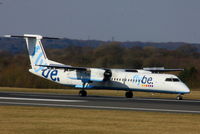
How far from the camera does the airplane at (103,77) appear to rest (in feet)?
147

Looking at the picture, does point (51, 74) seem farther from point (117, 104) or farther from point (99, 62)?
point (99, 62)

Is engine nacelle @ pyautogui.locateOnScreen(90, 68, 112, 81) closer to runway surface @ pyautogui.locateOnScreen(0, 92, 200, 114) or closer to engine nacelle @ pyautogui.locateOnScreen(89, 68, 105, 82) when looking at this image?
engine nacelle @ pyautogui.locateOnScreen(89, 68, 105, 82)

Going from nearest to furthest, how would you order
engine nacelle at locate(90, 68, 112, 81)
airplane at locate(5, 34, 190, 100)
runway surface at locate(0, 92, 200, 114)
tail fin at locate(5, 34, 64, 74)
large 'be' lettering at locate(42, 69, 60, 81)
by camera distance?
runway surface at locate(0, 92, 200, 114)
airplane at locate(5, 34, 190, 100)
engine nacelle at locate(90, 68, 112, 81)
large 'be' lettering at locate(42, 69, 60, 81)
tail fin at locate(5, 34, 64, 74)

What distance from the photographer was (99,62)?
88.2 meters

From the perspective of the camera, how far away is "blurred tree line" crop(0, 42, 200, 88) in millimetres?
70000

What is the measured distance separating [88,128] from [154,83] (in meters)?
22.9

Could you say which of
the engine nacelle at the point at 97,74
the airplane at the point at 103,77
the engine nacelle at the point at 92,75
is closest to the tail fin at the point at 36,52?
the airplane at the point at 103,77

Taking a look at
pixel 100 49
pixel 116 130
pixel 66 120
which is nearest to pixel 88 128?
pixel 116 130

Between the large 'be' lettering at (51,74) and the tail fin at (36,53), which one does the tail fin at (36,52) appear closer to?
the tail fin at (36,53)

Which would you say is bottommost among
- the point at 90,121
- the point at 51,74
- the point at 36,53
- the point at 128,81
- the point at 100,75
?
the point at 90,121

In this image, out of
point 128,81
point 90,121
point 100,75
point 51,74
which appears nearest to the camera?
point 90,121

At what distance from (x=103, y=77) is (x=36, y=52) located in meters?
7.61

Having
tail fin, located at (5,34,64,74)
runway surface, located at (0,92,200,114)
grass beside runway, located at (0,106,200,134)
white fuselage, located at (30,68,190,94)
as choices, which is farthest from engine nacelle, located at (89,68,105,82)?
grass beside runway, located at (0,106,200,134)

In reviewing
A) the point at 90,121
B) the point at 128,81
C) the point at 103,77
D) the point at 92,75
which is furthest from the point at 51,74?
the point at 90,121
